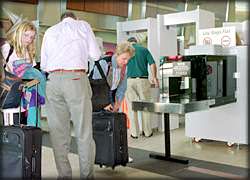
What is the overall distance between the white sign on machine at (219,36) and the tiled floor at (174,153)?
132cm

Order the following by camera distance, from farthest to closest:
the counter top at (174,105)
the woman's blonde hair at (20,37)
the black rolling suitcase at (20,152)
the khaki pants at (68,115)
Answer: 1. the counter top at (174,105)
2. the woman's blonde hair at (20,37)
3. the khaki pants at (68,115)
4. the black rolling suitcase at (20,152)

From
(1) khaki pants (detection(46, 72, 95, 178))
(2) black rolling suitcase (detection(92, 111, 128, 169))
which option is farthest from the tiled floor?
(1) khaki pants (detection(46, 72, 95, 178))

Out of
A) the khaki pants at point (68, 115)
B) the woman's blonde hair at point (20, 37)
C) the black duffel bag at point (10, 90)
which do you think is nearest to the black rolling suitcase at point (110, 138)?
the khaki pants at point (68, 115)

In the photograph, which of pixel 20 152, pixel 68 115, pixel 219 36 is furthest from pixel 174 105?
pixel 219 36

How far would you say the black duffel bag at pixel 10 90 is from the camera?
10.0 ft

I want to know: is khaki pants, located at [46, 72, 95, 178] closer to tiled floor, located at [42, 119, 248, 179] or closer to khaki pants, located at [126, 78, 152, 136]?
tiled floor, located at [42, 119, 248, 179]

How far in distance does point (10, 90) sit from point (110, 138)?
38.0 inches

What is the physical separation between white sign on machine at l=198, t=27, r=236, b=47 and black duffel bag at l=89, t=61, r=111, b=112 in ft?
6.67

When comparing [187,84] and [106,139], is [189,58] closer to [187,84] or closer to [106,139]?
[187,84]

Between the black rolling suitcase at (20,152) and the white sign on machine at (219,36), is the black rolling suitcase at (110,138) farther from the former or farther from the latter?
the white sign on machine at (219,36)

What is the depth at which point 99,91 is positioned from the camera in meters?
3.41

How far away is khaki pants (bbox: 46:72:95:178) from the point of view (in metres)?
2.79

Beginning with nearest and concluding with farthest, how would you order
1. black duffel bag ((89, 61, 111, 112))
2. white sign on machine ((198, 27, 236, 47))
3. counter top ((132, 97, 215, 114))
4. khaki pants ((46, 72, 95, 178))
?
1. khaki pants ((46, 72, 95, 178))
2. counter top ((132, 97, 215, 114))
3. black duffel bag ((89, 61, 111, 112))
4. white sign on machine ((198, 27, 236, 47))

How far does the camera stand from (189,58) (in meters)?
3.88
